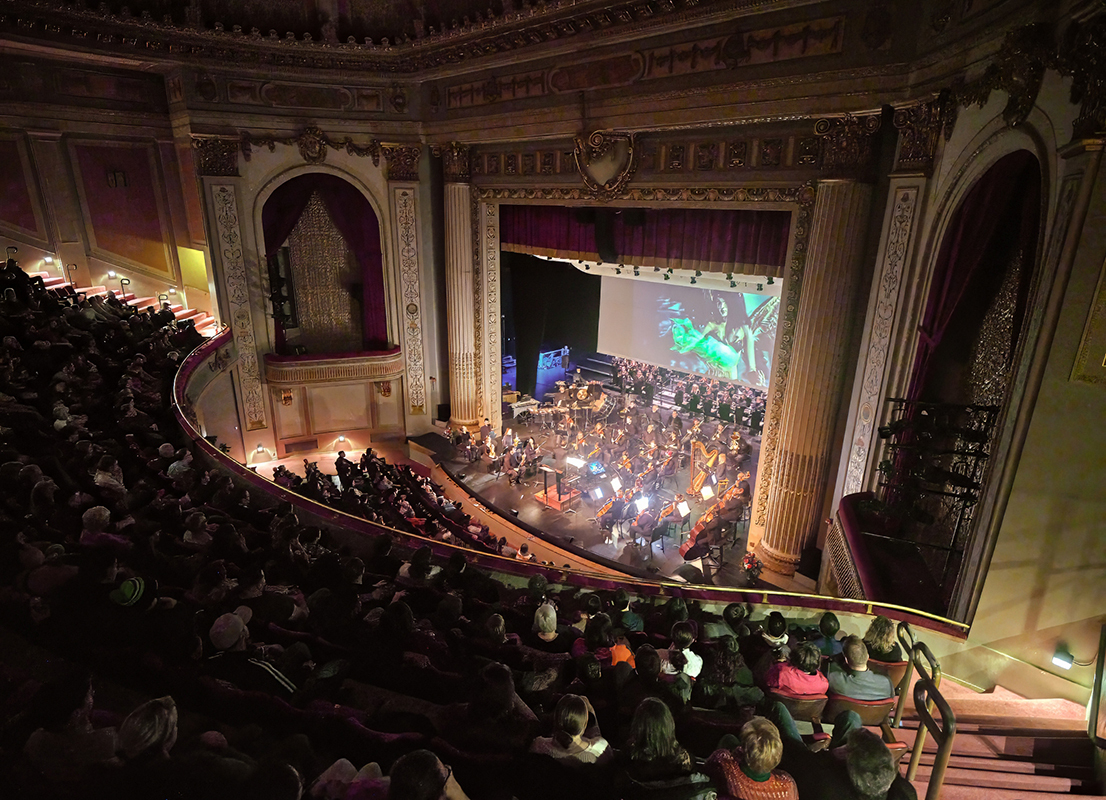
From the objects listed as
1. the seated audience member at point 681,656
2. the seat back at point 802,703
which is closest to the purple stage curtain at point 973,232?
the seat back at point 802,703

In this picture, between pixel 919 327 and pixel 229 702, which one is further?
pixel 919 327

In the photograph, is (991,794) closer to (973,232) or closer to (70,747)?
(70,747)

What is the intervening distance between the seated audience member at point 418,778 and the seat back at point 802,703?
162 cm

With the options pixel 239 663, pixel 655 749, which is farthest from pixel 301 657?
pixel 655 749

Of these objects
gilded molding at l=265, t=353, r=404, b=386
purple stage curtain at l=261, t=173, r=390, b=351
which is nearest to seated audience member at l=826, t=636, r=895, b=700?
gilded molding at l=265, t=353, r=404, b=386

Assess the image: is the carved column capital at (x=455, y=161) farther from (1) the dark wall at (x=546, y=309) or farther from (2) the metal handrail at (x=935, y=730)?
(2) the metal handrail at (x=935, y=730)

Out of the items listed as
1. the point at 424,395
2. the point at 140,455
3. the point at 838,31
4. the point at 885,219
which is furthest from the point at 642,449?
the point at 140,455

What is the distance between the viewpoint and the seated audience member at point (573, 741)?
2010 millimetres

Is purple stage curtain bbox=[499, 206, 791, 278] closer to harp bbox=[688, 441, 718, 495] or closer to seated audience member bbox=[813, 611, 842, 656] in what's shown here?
harp bbox=[688, 441, 718, 495]

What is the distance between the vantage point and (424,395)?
11039mm

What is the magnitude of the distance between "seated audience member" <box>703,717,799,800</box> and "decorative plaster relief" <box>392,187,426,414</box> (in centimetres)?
960

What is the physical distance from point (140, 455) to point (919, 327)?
6.06 m

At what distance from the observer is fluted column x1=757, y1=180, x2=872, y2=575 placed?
559cm

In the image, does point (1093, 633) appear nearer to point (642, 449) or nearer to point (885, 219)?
point (885, 219)
